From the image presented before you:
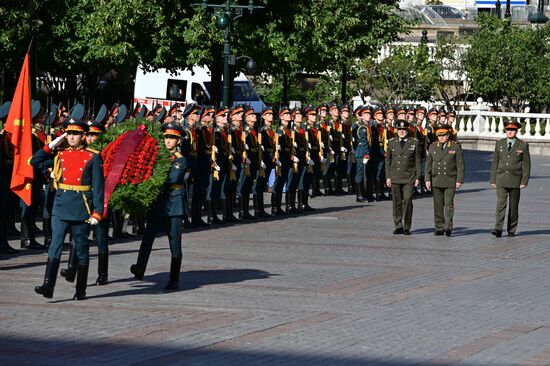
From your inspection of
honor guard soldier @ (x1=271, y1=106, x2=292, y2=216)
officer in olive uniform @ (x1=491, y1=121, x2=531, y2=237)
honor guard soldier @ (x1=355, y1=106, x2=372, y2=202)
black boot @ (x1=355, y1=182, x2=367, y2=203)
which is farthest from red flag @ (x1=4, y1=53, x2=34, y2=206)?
black boot @ (x1=355, y1=182, x2=367, y2=203)

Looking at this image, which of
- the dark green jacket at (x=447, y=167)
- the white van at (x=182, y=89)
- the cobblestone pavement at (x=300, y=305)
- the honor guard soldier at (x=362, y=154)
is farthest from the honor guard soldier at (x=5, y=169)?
the white van at (x=182, y=89)

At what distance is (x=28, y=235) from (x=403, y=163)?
6.05 metres

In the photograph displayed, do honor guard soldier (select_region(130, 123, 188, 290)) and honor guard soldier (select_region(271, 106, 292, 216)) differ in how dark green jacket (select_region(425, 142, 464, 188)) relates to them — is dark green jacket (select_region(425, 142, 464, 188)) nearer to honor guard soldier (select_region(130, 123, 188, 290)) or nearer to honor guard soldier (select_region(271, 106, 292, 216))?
honor guard soldier (select_region(271, 106, 292, 216))

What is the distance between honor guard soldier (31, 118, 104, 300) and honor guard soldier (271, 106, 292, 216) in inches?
432

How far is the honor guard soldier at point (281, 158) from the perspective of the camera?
25391mm

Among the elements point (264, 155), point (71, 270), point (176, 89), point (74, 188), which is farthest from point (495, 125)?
point (74, 188)

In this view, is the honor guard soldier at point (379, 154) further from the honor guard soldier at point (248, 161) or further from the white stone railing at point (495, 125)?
the white stone railing at point (495, 125)

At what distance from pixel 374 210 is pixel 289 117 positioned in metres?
2.72

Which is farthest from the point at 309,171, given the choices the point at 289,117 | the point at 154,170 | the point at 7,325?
the point at 7,325

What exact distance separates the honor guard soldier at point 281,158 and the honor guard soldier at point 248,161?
0.66 m

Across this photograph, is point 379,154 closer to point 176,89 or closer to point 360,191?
point 360,191

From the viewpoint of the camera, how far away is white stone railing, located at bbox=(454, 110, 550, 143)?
5278cm

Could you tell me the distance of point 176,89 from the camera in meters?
48.4

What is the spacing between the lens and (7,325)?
41.7 feet
